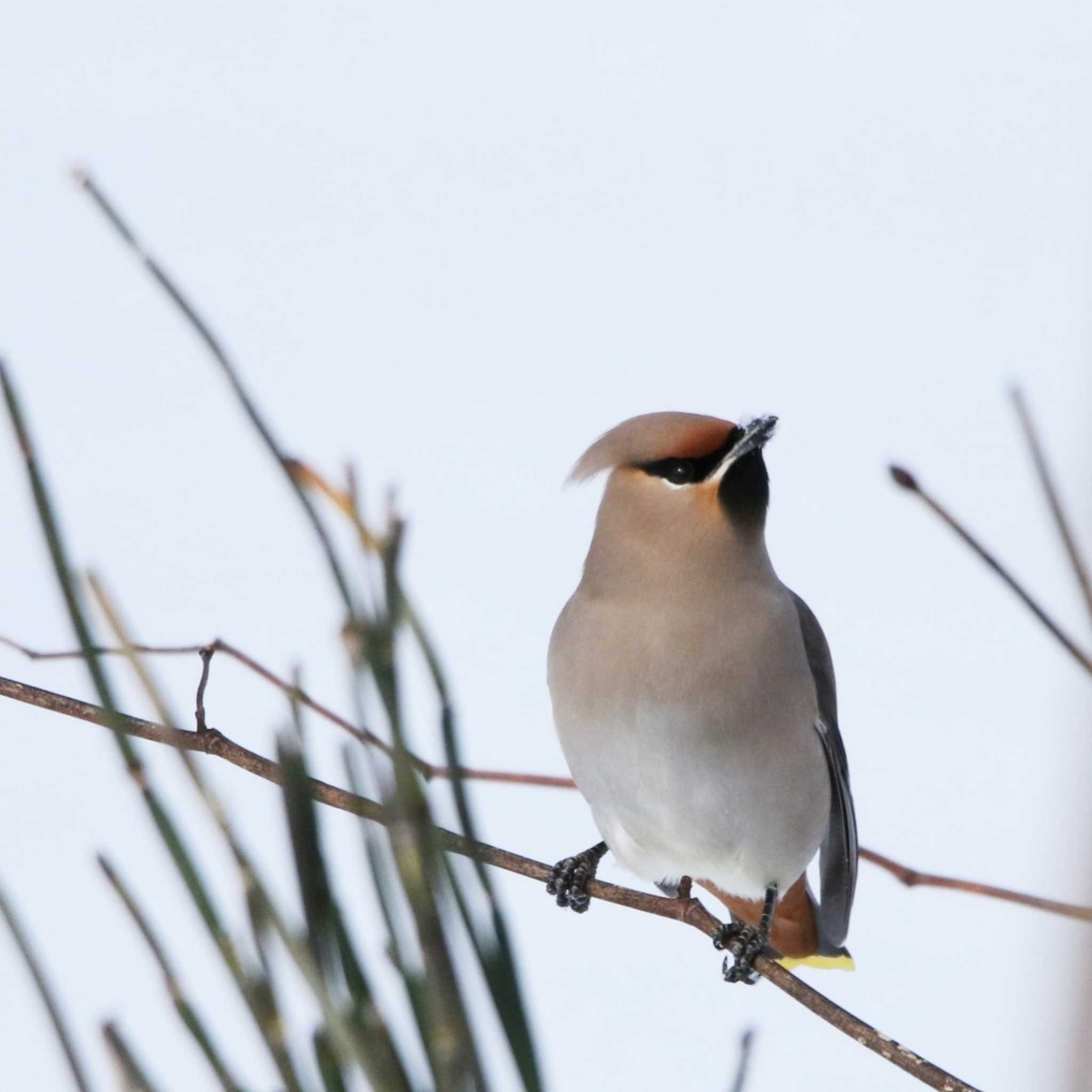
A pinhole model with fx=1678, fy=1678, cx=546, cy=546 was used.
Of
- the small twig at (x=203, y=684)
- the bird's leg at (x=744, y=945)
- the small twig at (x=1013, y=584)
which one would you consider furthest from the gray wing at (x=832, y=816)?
the small twig at (x=1013, y=584)

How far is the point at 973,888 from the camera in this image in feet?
2.84

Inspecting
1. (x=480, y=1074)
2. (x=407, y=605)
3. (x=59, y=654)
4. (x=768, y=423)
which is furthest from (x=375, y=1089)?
(x=768, y=423)

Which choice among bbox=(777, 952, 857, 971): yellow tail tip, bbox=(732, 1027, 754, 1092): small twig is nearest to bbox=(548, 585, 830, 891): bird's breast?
bbox=(777, 952, 857, 971): yellow tail tip

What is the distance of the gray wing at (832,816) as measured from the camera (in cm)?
195

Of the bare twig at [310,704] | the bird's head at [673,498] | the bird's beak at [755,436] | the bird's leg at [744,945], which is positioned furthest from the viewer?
the bird's leg at [744,945]

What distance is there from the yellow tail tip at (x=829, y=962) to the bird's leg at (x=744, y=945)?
151 millimetres

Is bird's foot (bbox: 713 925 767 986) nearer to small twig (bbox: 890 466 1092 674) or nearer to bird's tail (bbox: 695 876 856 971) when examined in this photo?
bird's tail (bbox: 695 876 856 971)

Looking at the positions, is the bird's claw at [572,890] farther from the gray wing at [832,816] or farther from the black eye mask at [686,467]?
the black eye mask at [686,467]

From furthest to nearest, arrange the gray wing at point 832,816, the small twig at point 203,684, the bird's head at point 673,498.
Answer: the gray wing at point 832,816 → the bird's head at point 673,498 → the small twig at point 203,684

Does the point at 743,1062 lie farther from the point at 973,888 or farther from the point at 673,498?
the point at 673,498

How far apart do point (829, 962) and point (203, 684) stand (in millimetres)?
1256

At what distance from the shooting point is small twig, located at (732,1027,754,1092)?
533 mm

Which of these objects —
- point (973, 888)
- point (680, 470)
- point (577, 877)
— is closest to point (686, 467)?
point (680, 470)

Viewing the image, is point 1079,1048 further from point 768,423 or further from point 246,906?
Answer: point 768,423
